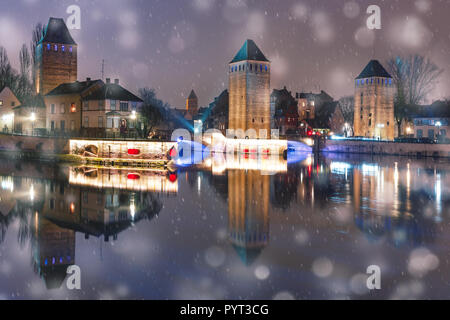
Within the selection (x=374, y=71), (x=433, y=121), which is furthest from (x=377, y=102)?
(x=433, y=121)

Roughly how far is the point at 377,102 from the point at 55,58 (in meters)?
42.2

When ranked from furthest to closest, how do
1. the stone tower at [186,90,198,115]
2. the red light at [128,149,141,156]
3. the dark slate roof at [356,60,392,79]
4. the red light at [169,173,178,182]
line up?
1. the stone tower at [186,90,198,115]
2. the dark slate roof at [356,60,392,79]
3. the red light at [128,149,141,156]
4. the red light at [169,173,178,182]

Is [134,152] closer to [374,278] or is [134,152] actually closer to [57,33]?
[374,278]

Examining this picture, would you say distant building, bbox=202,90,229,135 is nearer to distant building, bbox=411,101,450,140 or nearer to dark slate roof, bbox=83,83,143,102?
distant building, bbox=411,101,450,140

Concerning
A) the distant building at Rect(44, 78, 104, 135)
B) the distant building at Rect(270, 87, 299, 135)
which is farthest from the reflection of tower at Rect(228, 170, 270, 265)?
the distant building at Rect(270, 87, 299, 135)

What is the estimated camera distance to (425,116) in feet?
205

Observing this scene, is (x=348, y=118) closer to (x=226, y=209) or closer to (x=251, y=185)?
(x=251, y=185)

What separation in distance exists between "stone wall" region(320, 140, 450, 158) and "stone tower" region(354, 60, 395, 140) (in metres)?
11.9

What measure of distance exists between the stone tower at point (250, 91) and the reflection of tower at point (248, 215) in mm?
31491

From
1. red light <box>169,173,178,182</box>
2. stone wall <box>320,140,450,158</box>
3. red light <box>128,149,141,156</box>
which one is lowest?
red light <box>169,173,178,182</box>

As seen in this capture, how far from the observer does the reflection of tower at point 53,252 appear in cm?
904

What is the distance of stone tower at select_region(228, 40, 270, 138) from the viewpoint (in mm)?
56781

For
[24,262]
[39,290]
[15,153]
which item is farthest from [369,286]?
[15,153]
